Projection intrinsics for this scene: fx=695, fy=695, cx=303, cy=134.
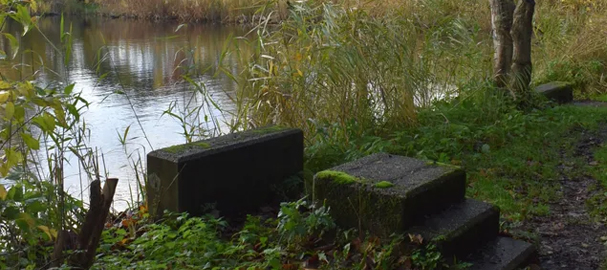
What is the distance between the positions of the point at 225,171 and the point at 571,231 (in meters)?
2.06

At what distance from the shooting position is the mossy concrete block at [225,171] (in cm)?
404

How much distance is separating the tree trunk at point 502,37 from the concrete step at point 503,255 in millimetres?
3786

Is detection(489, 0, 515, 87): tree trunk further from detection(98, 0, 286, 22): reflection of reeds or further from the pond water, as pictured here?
detection(98, 0, 286, 22): reflection of reeds

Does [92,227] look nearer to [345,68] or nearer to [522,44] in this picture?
[345,68]

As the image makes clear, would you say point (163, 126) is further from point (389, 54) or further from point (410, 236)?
point (410, 236)

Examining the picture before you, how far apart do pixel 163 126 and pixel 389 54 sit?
3199 millimetres

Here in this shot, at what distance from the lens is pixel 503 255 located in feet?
11.5

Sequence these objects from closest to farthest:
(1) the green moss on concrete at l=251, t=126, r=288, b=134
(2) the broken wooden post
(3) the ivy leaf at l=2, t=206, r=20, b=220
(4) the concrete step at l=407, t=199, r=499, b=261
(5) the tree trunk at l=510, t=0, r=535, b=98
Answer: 1. (3) the ivy leaf at l=2, t=206, r=20, b=220
2. (2) the broken wooden post
3. (4) the concrete step at l=407, t=199, r=499, b=261
4. (1) the green moss on concrete at l=251, t=126, r=288, b=134
5. (5) the tree trunk at l=510, t=0, r=535, b=98

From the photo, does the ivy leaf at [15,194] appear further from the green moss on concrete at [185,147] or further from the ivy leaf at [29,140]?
the green moss on concrete at [185,147]

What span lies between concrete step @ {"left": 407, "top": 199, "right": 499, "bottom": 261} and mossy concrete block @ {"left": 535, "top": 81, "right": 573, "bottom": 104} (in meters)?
4.17

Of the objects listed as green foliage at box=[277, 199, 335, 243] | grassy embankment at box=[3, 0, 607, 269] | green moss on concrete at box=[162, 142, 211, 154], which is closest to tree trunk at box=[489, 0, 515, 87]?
grassy embankment at box=[3, 0, 607, 269]

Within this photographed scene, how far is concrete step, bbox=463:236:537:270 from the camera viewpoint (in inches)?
134

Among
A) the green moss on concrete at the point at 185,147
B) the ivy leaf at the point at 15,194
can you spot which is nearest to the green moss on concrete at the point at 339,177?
the green moss on concrete at the point at 185,147

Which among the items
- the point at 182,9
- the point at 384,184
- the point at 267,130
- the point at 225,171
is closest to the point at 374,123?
the point at 267,130
